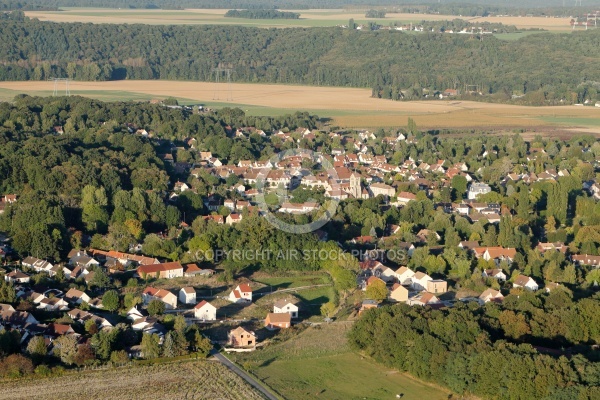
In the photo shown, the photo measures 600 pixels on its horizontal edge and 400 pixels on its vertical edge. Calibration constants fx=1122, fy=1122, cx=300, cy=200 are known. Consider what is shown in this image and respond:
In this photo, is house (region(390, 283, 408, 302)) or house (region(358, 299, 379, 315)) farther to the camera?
house (region(390, 283, 408, 302))

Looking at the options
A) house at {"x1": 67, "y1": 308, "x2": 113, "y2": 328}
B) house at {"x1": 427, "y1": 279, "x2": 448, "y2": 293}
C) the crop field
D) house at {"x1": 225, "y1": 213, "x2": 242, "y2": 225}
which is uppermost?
the crop field

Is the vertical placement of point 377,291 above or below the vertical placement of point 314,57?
above

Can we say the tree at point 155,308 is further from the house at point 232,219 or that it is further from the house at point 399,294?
the house at point 232,219

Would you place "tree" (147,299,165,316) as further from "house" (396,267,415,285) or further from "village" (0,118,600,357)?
"house" (396,267,415,285)

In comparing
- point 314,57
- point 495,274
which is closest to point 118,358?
point 495,274

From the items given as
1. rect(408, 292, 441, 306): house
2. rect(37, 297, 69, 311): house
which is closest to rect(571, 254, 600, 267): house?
rect(408, 292, 441, 306): house

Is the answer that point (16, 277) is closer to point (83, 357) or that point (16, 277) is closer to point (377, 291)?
point (83, 357)

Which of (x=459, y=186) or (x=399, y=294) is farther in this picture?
(x=459, y=186)

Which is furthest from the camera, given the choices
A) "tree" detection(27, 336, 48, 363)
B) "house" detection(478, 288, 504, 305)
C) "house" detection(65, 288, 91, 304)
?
"house" detection(478, 288, 504, 305)
